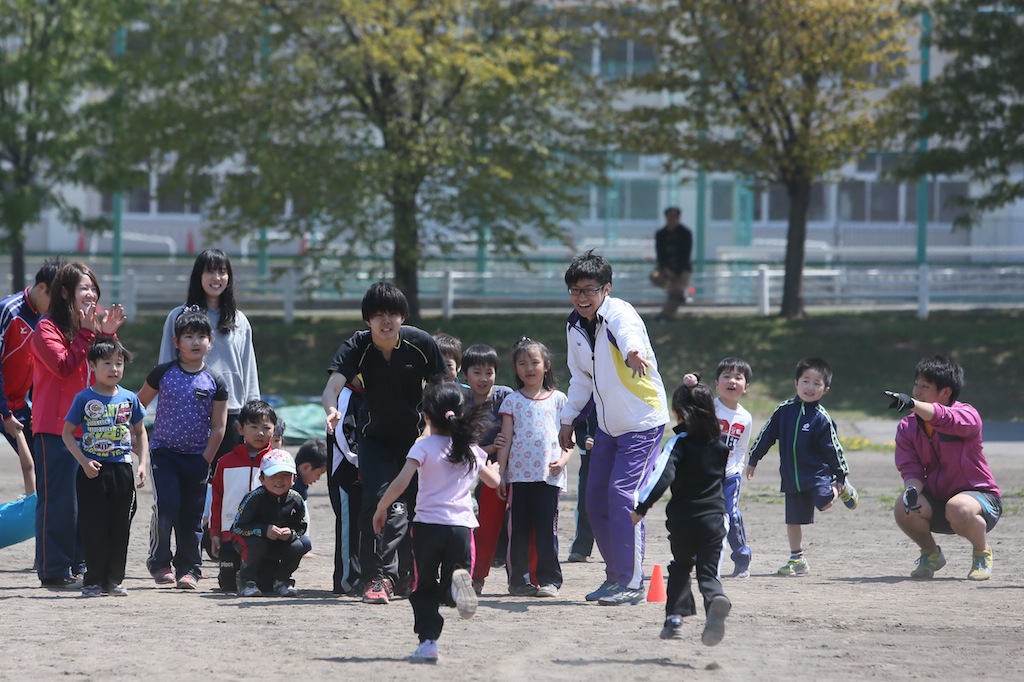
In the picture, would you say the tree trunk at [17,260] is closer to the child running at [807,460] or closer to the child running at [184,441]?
the child running at [184,441]

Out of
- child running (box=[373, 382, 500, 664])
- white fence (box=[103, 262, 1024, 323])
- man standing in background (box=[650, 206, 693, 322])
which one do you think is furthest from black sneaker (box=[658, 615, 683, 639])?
white fence (box=[103, 262, 1024, 323])

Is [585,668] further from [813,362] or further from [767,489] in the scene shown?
[767,489]

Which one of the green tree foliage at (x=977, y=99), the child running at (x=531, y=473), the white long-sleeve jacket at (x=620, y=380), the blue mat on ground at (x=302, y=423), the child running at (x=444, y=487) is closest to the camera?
the child running at (x=444, y=487)

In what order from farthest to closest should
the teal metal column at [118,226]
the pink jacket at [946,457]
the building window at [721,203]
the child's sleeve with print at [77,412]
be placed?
the building window at [721,203] → the teal metal column at [118,226] → the pink jacket at [946,457] → the child's sleeve with print at [77,412]

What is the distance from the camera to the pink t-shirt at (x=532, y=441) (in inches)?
314

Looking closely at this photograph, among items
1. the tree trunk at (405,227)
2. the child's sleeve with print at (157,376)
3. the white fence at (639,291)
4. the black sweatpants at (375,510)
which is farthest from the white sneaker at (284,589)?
the white fence at (639,291)

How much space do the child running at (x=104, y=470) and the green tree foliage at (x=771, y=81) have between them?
50.3 feet

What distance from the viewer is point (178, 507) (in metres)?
8.10

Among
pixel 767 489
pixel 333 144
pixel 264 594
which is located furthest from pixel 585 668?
pixel 333 144

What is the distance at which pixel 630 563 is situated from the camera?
297 inches

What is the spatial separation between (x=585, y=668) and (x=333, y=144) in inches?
638

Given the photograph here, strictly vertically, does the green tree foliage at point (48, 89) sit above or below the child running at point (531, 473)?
above

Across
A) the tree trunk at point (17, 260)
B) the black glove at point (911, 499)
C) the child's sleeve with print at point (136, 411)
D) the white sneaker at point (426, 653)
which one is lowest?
the white sneaker at point (426, 653)

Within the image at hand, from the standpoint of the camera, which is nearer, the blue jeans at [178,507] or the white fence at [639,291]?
the blue jeans at [178,507]
